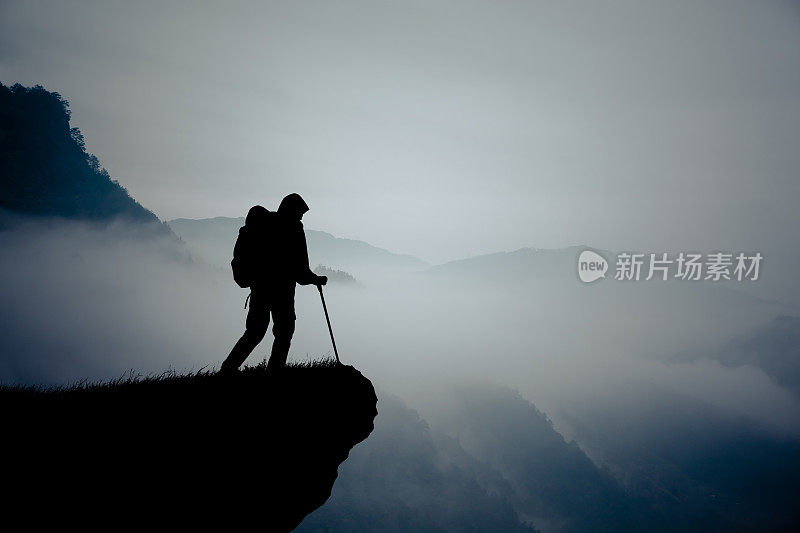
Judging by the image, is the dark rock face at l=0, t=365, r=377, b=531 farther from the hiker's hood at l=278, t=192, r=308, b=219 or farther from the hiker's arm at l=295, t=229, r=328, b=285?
the hiker's hood at l=278, t=192, r=308, b=219

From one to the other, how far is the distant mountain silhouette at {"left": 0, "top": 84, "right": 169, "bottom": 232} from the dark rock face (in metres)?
158

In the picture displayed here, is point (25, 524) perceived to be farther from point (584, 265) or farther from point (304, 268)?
point (584, 265)

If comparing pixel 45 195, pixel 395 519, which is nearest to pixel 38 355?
pixel 45 195

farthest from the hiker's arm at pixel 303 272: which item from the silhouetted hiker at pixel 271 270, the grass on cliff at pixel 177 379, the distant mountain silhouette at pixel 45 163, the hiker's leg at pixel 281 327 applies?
the distant mountain silhouette at pixel 45 163

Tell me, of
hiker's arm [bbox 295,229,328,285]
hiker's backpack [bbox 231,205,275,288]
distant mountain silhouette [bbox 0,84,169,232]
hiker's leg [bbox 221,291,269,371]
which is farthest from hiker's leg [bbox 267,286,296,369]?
distant mountain silhouette [bbox 0,84,169,232]

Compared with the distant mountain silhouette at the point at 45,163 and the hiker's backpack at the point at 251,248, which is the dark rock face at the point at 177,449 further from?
the distant mountain silhouette at the point at 45,163

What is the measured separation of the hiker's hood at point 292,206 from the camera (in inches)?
314

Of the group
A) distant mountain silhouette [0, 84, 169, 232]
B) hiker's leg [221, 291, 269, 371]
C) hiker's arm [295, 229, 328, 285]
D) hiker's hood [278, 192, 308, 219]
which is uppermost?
distant mountain silhouette [0, 84, 169, 232]

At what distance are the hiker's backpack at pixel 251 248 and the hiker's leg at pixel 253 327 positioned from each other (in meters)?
0.42

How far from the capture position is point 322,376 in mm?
7875

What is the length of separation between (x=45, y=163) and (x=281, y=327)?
170 metres

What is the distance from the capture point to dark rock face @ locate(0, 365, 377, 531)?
3832 millimetres

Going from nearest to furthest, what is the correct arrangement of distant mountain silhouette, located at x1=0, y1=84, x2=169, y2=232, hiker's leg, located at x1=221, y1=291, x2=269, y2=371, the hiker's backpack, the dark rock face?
1. the dark rock face
2. hiker's leg, located at x1=221, y1=291, x2=269, y2=371
3. the hiker's backpack
4. distant mountain silhouette, located at x1=0, y1=84, x2=169, y2=232

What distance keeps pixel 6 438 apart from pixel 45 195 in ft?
588
